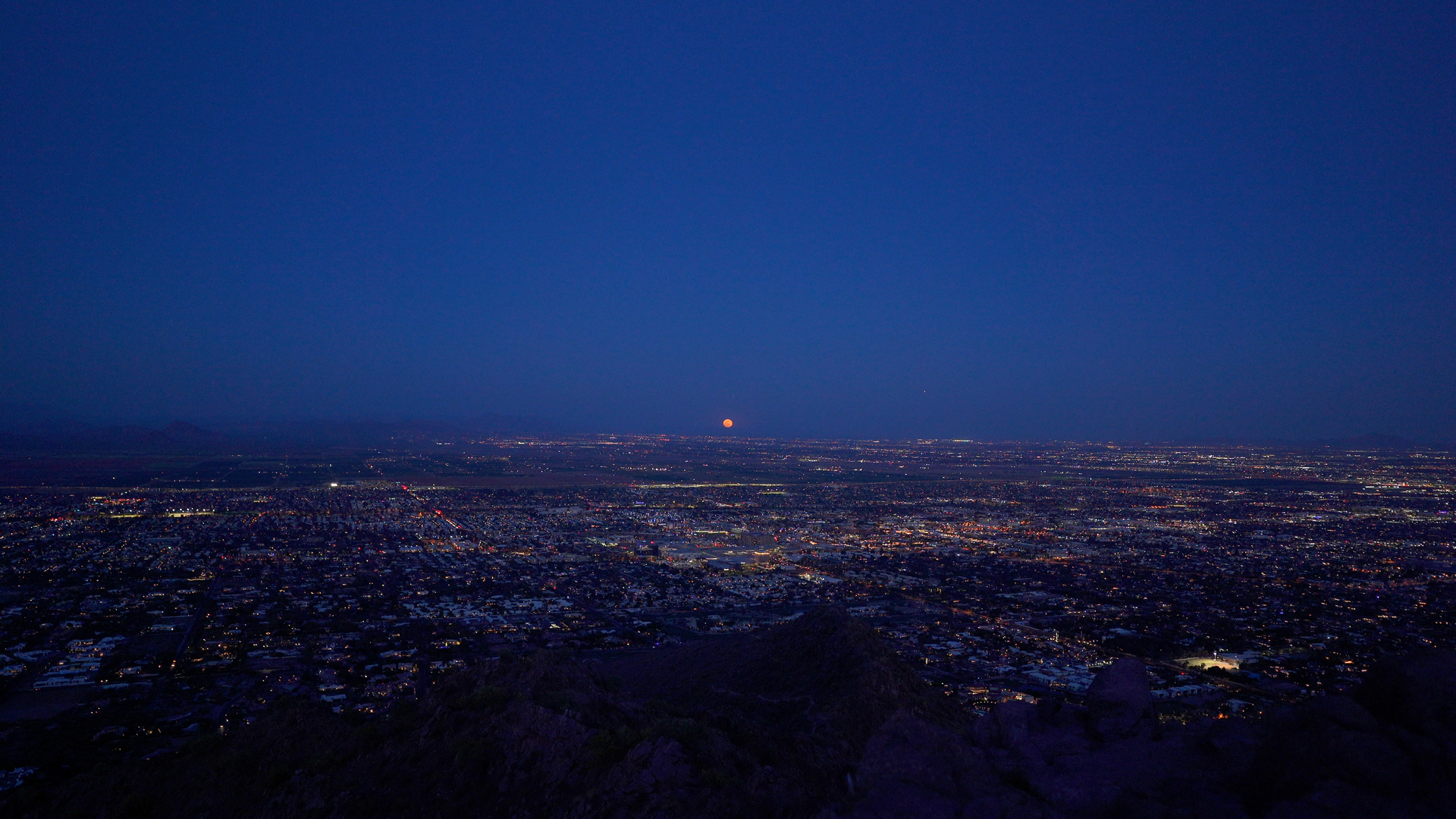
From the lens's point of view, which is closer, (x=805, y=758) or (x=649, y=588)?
(x=805, y=758)

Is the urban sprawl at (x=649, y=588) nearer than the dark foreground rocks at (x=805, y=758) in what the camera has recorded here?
No

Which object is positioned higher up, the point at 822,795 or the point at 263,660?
the point at 822,795

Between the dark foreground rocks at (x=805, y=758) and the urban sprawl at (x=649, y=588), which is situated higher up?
the dark foreground rocks at (x=805, y=758)

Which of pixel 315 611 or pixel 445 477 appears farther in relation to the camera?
pixel 445 477

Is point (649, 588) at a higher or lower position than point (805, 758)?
lower

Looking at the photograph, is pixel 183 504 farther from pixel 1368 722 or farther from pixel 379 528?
pixel 1368 722

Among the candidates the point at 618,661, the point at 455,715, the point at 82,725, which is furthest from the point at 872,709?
the point at 82,725

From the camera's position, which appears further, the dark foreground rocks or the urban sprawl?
the urban sprawl

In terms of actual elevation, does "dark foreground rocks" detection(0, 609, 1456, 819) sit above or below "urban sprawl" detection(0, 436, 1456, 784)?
above
